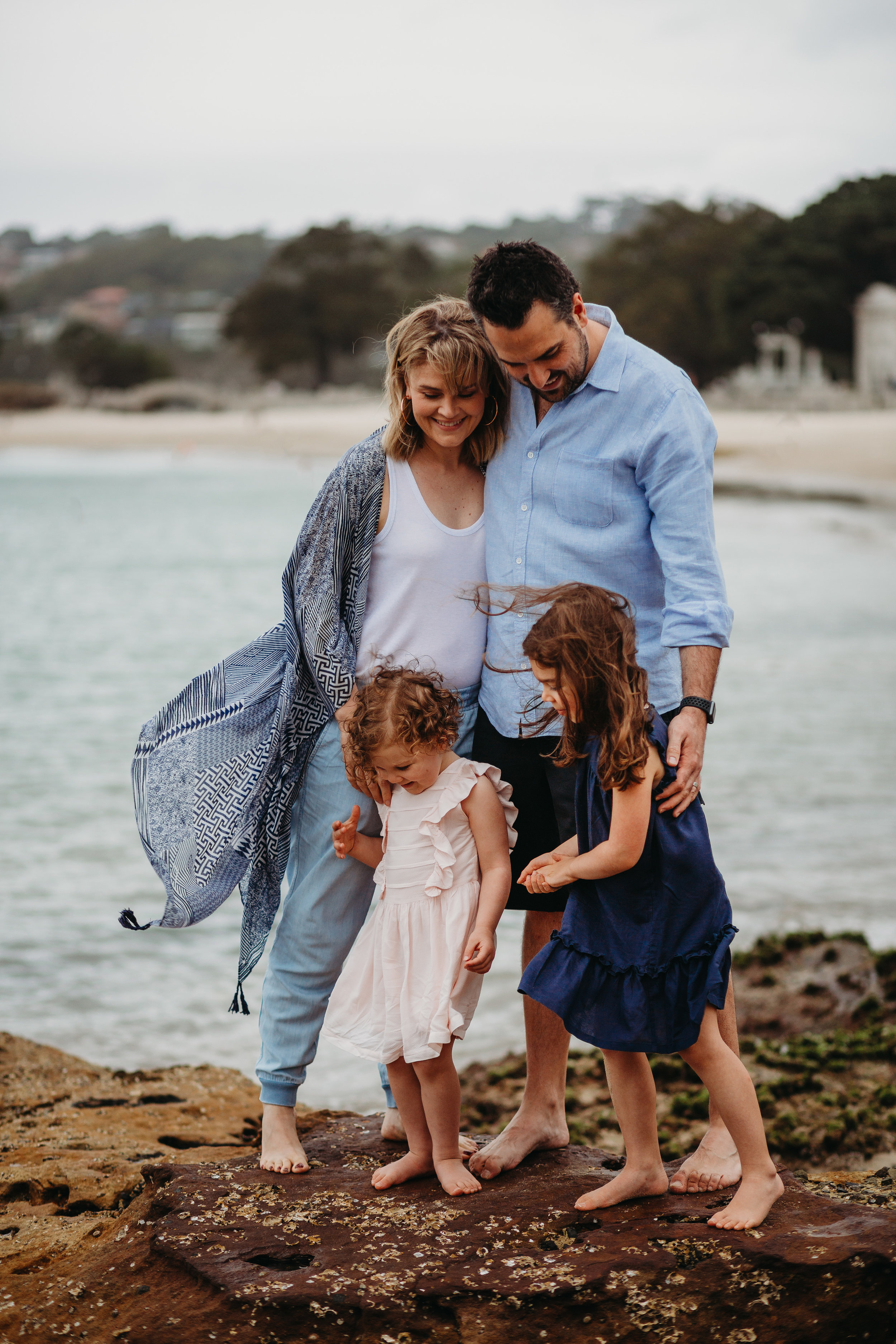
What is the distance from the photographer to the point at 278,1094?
264 cm

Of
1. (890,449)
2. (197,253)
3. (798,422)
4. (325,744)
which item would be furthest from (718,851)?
(197,253)

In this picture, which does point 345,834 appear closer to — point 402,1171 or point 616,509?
point 402,1171

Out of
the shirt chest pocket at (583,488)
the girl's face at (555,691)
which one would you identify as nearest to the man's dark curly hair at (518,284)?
the shirt chest pocket at (583,488)

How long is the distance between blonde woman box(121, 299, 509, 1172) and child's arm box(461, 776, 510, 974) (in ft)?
0.69

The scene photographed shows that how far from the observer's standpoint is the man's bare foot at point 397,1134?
2576mm

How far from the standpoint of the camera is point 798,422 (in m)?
32.3

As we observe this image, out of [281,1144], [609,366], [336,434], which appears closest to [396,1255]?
[281,1144]

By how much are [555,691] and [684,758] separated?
0.86ft

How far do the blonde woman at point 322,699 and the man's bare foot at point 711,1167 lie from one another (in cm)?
64

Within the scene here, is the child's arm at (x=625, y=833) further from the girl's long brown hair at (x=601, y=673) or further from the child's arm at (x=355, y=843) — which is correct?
the child's arm at (x=355, y=843)

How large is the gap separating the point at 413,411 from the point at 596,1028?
121 centimetres

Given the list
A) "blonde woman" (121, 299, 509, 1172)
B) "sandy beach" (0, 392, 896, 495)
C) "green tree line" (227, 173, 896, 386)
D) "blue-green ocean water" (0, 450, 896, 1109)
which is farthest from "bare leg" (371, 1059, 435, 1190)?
"green tree line" (227, 173, 896, 386)

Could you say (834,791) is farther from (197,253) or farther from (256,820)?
(197,253)

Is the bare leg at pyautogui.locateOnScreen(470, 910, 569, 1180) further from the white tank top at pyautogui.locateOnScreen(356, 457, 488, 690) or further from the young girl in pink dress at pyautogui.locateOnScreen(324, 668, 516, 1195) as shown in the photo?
the white tank top at pyautogui.locateOnScreen(356, 457, 488, 690)
